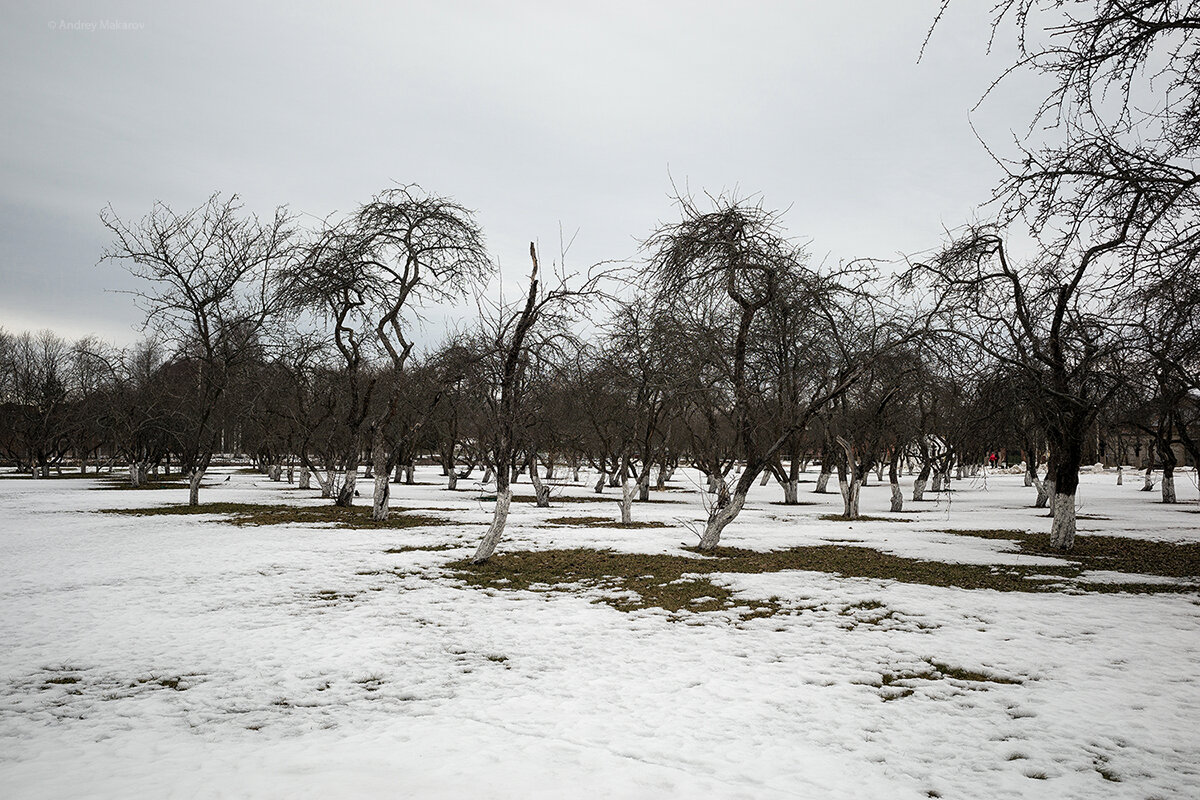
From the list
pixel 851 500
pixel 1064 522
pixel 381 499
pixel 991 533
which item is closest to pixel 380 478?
pixel 381 499

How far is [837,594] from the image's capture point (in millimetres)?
9469

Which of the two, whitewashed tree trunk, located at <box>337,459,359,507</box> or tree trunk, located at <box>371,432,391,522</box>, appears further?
whitewashed tree trunk, located at <box>337,459,359,507</box>

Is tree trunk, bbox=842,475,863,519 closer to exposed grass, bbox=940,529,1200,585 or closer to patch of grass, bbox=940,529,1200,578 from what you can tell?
exposed grass, bbox=940,529,1200,585

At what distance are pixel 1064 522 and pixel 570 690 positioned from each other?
1298 cm

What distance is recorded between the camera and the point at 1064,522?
14.0 m

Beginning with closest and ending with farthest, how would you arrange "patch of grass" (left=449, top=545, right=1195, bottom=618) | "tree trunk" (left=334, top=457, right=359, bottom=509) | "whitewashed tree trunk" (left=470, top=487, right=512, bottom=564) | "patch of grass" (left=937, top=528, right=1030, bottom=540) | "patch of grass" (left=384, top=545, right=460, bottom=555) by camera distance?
1. "patch of grass" (left=449, top=545, right=1195, bottom=618)
2. "whitewashed tree trunk" (left=470, top=487, right=512, bottom=564)
3. "patch of grass" (left=384, top=545, right=460, bottom=555)
4. "patch of grass" (left=937, top=528, right=1030, bottom=540)
5. "tree trunk" (left=334, top=457, right=359, bottom=509)

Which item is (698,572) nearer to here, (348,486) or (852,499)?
(852,499)

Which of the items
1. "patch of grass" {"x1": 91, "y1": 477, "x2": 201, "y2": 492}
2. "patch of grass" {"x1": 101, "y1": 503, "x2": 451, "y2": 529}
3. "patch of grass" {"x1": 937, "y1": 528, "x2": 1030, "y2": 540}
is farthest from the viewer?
"patch of grass" {"x1": 91, "y1": 477, "x2": 201, "y2": 492}

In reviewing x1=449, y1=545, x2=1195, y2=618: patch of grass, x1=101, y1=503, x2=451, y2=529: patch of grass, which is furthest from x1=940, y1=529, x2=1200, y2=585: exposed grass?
x1=101, y1=503, x2=451, y2=529: patch of grass

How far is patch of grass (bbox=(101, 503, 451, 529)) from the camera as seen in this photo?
1819cm

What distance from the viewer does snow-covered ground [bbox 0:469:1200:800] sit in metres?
4.08

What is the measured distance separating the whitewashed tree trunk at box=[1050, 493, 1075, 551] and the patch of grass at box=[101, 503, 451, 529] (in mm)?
14487

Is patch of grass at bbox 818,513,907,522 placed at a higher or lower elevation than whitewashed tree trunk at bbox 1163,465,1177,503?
lower

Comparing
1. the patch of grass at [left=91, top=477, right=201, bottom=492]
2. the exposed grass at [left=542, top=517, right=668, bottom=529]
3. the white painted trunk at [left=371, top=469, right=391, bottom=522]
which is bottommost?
the patch of grass at [left=91, top=477, right=201, bottom=492]
